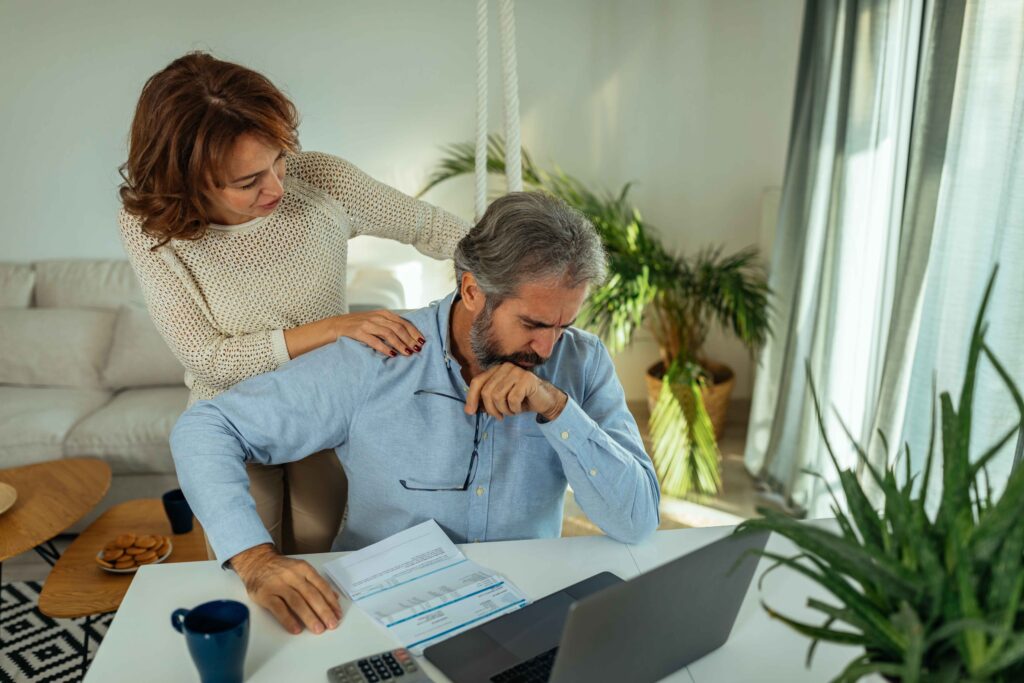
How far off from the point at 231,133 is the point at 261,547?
0.72m

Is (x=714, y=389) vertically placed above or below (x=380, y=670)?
below

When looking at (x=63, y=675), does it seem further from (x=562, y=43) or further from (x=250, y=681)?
(x=562, y=43)

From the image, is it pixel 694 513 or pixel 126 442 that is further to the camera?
pixel 694 513

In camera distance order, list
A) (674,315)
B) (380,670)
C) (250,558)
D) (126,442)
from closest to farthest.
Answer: (380,670) → (250,558) → (126,442) → (674,315)

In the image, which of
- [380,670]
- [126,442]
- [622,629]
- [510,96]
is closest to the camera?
[622,629]

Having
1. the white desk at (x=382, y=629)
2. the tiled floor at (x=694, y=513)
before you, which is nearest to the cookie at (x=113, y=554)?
the tiled floor at (x=694, y=513)

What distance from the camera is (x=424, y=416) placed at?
157cm

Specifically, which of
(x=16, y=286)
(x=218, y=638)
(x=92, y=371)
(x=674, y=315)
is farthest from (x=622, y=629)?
(x=16, y=286)

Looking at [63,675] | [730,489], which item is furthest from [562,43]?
[63,675]

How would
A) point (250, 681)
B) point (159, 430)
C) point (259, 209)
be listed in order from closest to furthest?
point (250, 681) < point (259, 209) < point (159, 430)

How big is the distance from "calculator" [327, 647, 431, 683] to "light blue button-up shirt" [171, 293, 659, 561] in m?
0.41

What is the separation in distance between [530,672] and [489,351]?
0.56 meters

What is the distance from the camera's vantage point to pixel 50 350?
3.43m

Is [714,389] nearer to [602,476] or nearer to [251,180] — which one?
[602,476]
